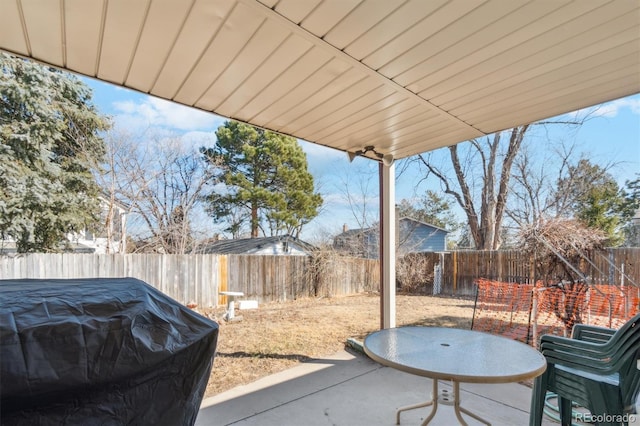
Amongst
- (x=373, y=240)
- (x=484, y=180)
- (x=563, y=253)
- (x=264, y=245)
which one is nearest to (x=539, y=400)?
(x=563, y=253)

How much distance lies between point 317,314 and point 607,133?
8.85m

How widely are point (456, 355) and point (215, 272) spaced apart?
554cm

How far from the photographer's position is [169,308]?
3.60 feet

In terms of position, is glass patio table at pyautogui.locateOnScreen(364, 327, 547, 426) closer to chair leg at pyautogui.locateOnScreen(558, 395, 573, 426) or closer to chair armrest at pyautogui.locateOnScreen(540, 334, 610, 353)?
chair armrest at pyautogui.locateOnScreen(540, 334, 610, 353)

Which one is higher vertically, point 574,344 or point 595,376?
point 574,344

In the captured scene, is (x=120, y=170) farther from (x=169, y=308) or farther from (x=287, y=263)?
(x=169, y=308)

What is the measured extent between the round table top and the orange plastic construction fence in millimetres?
2074

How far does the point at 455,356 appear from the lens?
1.69 meters

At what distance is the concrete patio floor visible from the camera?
2.15 meters

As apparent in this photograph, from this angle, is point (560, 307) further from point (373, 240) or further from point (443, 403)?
point (373, 240)

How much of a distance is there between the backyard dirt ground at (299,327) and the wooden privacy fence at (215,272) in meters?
0.40

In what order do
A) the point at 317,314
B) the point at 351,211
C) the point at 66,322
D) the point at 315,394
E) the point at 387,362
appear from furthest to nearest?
the point at 351,211 < the point at 317,314 < the point at 315,394 < the point at 387,362 < the point at 66,322

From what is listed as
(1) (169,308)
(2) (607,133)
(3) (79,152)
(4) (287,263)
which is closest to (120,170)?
(3) (79,152)

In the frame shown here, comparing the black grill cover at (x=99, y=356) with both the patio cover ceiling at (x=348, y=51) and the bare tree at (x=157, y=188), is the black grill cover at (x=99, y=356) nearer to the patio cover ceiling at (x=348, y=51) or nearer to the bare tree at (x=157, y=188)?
the patio cover ceiling at (x=348, y=51)
